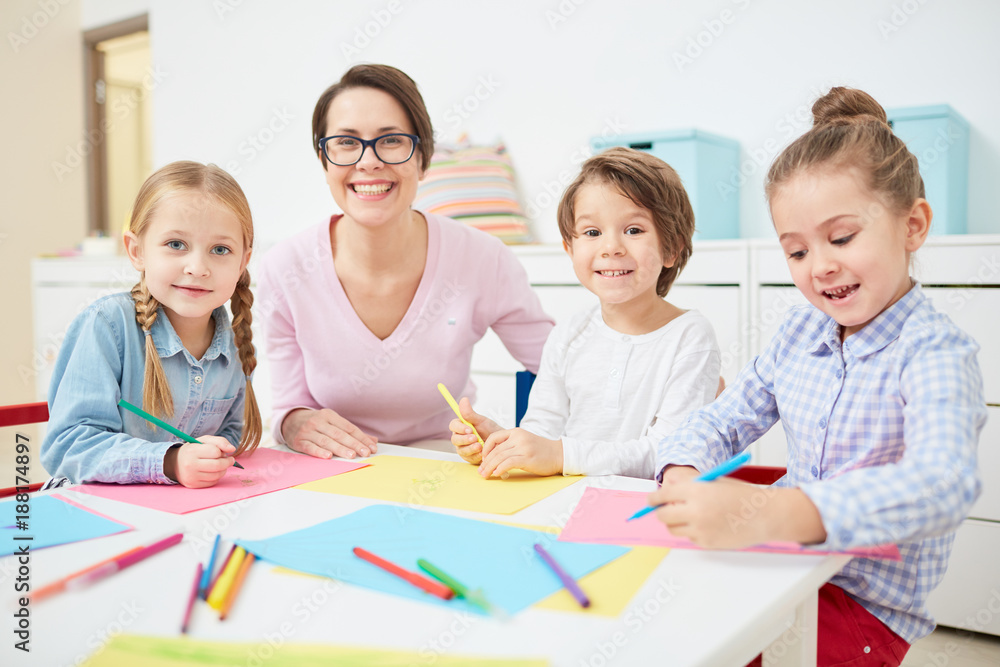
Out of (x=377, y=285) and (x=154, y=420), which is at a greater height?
(x=377, y=285)

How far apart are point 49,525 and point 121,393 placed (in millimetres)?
310

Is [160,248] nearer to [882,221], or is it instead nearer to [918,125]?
[882,221]

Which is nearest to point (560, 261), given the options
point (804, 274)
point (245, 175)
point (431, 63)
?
point (431, 63)

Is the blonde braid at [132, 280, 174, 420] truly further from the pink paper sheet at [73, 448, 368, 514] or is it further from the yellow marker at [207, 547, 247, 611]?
the yellow marker at [207, 547, 247, 611]

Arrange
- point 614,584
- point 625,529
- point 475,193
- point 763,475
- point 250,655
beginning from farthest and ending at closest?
1. point 475,193
2. point 763,475
3. point 625,529
4. point 614,584
5. point 250,655

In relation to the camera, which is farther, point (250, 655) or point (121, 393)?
point (121, 393)

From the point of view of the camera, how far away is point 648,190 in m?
1.24

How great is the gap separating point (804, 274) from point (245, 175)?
11.0 feet

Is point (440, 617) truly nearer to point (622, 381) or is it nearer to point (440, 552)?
point (440, 552)

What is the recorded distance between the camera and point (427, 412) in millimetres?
1646

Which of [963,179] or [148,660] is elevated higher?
[963,179]

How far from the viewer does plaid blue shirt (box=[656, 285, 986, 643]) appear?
0.69 meters

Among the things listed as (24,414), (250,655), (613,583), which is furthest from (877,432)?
(24,414)

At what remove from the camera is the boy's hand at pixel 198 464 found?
971mm
